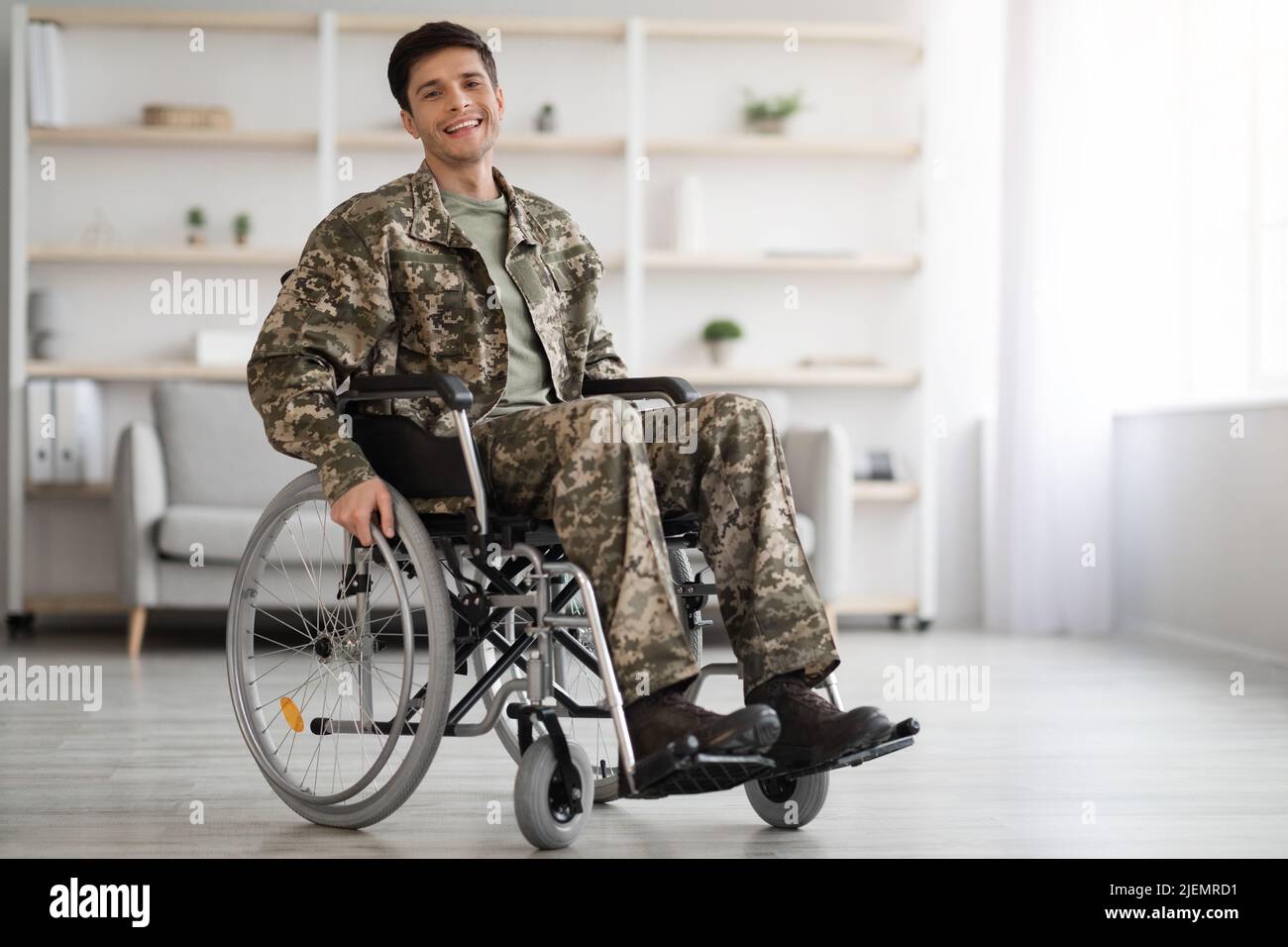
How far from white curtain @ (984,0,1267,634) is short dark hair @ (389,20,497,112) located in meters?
2.83

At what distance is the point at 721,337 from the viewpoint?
485 cm

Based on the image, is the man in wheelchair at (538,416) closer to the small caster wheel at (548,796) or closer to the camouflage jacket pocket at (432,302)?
the camouflage jacket pocket at (432,302)

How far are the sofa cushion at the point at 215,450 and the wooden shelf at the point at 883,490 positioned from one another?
1.81 m

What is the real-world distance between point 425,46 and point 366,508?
0.73 meters

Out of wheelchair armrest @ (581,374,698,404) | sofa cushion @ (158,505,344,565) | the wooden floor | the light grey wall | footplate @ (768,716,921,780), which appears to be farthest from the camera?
sofa cushion @ (158,505,344,565)

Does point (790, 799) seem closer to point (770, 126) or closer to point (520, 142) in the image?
point (520, 142)

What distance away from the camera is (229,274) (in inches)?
191

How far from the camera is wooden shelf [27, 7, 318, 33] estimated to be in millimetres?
4621

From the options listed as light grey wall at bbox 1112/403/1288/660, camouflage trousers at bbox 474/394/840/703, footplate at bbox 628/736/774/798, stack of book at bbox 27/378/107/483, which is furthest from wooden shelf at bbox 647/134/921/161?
footplate at bbox 628/736/774/798

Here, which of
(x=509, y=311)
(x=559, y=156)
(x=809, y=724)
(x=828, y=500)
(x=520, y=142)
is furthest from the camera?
(x=559, y=156)

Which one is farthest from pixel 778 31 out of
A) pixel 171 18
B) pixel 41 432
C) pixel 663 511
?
pixel 663 511

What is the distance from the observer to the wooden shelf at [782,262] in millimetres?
4758

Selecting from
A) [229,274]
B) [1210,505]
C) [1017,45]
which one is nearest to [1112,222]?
[1017,45]

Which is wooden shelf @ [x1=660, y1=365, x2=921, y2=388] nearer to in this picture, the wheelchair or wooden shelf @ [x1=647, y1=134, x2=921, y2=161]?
wooden shelf @ [x1=647, y1=134, x2=921, y2=161]
